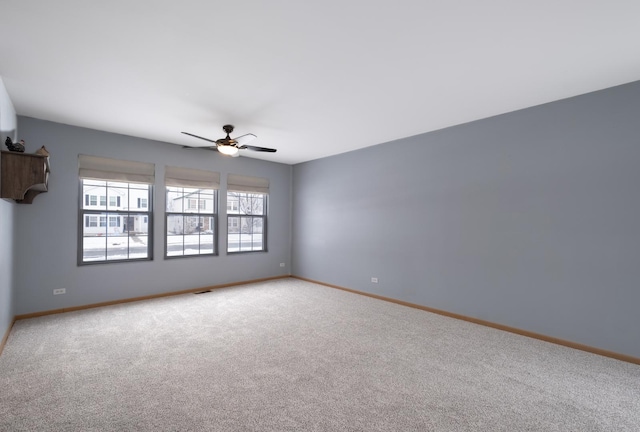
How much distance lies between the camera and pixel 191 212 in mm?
5504

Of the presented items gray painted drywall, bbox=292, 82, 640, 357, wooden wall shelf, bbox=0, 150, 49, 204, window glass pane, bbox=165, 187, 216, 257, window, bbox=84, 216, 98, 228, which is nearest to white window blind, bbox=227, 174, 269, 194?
window glass pane, bbox=165, 187, 216, 257

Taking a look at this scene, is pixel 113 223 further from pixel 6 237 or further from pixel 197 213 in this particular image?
pixel 6 237

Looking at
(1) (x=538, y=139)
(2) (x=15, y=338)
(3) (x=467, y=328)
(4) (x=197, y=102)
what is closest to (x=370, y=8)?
(4) (x=197, y=102)

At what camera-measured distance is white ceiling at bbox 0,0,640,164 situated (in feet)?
6.48

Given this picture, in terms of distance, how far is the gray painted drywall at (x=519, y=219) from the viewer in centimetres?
299

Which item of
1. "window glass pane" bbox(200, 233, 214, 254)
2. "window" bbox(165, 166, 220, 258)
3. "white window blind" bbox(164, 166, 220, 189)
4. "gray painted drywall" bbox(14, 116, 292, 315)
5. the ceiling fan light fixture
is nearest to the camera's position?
the ceiling fan light fixture

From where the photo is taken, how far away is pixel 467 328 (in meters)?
3.74

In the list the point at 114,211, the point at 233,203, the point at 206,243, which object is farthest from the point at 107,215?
the point at 233,203

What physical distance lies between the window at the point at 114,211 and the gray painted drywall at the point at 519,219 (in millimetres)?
3544

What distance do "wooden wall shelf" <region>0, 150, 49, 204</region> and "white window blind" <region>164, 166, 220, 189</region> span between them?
1.92 meters

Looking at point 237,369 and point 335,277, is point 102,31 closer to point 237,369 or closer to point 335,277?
point 237,369

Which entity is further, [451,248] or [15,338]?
[451,248]

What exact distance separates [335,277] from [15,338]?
14.5ft

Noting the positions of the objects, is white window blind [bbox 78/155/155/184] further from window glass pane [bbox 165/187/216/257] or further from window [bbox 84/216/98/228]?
window [bbox 84/216/98/228]
